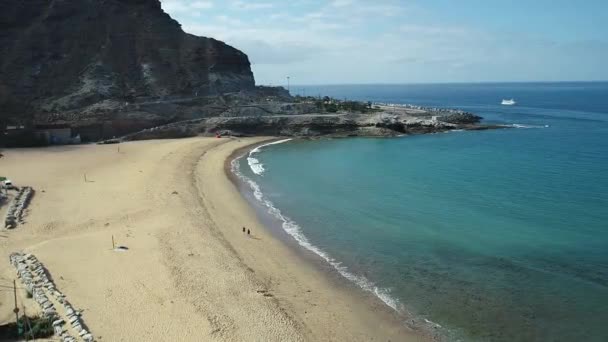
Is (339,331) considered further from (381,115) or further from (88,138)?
(381,115)

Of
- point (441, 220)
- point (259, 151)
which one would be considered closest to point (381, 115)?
point (259, 151)

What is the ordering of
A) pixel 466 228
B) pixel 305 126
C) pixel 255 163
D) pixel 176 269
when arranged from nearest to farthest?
pixel 176 269
pixel 466 228
pixel 255 163
pixel 305 126

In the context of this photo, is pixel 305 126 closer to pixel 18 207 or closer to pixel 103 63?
pixel 103 63

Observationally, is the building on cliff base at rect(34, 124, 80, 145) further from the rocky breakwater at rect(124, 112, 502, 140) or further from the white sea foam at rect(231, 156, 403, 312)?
the white sea foam at rect(231, 156, 403, 312)

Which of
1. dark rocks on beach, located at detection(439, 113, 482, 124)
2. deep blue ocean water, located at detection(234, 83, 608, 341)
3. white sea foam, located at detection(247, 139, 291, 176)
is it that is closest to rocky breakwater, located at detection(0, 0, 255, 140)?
white sea foam, located at detection(247, 139, 291, 176)

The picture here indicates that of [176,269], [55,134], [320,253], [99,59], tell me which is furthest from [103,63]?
[320,253]
